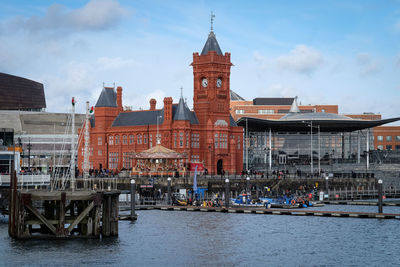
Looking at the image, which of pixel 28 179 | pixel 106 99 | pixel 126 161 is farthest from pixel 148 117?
pixel 28 179

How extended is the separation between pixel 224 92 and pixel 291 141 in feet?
109

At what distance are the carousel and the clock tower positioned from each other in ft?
42.4

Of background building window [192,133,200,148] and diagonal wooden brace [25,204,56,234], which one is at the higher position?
background building window [192,133,200,148]

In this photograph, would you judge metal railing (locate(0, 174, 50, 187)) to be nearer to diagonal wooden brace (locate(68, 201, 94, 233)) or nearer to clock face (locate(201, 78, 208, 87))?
diagonal wooden brace (locate(68, 201, 94, 233))

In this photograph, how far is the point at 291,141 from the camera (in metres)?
156

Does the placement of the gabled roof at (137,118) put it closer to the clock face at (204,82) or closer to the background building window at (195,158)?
the background building window at (195,158)

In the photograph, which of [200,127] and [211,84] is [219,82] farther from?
[200,127]

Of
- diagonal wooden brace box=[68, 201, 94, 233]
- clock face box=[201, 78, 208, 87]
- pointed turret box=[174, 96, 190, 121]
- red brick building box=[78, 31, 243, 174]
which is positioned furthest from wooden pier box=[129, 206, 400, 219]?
clock face box=[201, 78, 208, 87]

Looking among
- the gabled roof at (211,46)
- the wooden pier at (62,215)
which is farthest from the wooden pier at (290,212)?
the gabled roof at (211,46)

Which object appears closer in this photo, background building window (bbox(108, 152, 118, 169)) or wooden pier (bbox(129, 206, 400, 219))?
wooden pier (bbox(129, 206, 400, 219))

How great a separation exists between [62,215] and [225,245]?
14.7 m

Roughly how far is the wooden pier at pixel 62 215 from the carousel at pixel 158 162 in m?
49.5

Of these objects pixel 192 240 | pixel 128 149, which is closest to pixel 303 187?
pixel 128 149

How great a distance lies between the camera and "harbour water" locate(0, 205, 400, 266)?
52.5 metres
